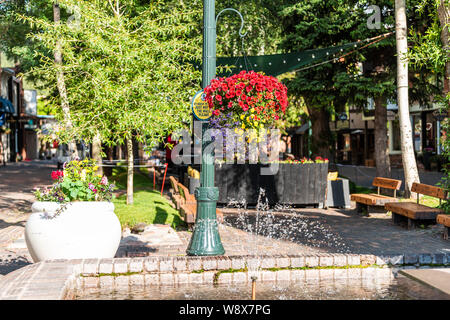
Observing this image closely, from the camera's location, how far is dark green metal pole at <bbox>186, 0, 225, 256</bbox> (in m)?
7.32

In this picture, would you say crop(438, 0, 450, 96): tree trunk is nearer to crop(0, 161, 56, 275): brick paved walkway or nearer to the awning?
crop(0, 161, 56, 275): brick paved walkway

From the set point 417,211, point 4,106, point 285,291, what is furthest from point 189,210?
point 4,106

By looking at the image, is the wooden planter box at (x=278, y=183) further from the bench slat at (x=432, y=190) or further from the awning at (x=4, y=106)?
the awning at (x=4, y=106)

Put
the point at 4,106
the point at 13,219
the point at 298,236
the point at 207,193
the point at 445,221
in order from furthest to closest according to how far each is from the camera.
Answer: the point at 4,106 → the point at 13,219 → the point at 298,236 → the point at 445,221 → the point at 207,193

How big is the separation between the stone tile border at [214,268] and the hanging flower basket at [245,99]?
1.60 metres

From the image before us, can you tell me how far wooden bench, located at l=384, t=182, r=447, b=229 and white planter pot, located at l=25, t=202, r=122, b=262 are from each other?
6.39 metres

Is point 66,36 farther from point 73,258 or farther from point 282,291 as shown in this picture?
point 282,291

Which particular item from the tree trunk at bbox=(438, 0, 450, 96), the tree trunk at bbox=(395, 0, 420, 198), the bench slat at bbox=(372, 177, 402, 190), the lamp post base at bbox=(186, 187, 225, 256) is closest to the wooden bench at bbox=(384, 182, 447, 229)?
the bench slat at bbox=(372, 177, 402, 190)

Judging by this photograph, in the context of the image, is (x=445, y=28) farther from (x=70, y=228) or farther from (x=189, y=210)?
(x=70, y=228)

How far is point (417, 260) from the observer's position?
662cm

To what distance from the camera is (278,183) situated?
52.8 ft

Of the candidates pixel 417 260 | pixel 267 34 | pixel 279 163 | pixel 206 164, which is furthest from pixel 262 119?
pixel 267 34

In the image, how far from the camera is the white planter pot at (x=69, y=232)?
6641mm

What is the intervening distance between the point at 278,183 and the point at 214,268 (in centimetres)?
988
